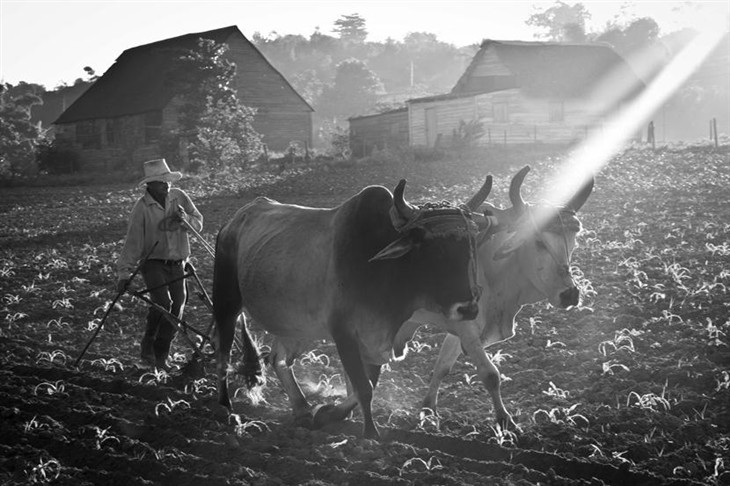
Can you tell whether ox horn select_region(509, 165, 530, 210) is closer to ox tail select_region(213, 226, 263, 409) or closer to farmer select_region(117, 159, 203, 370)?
ox tail select_region(213, 226, 263, 409)

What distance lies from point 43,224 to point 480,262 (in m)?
16.7

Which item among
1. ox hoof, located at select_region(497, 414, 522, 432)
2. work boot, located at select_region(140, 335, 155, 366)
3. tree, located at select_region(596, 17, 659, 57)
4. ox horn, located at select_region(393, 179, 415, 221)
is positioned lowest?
ox hoof, located at select_region(497, 414, 522, 432)

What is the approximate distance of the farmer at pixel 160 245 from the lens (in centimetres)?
911

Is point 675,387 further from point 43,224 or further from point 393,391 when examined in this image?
point 43,224

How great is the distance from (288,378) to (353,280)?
1384 millimetres

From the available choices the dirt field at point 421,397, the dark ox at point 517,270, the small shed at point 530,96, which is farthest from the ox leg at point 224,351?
the small shed at point 530,96

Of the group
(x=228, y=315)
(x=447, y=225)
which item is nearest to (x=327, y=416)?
(x=228, y=315)

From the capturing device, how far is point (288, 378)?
7.95 m

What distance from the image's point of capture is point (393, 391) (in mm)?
8391

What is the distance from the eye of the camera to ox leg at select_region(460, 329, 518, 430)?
22.9 ft

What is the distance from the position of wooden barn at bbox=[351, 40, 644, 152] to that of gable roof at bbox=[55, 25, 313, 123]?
7.02 meters

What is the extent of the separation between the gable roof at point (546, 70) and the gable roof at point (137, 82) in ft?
29.0

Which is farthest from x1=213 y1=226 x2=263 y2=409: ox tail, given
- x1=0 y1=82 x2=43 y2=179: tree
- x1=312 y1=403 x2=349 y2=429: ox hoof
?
x1=0 y1=82 x2=43 y2=179: tree

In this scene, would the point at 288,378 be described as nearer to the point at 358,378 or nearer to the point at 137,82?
the point at 358,378
